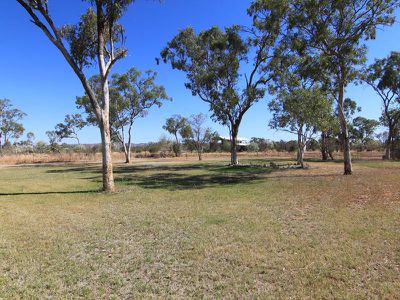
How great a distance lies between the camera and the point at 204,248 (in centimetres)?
573

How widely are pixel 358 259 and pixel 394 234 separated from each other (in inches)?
74.7

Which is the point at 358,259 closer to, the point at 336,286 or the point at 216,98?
the point at 336,286

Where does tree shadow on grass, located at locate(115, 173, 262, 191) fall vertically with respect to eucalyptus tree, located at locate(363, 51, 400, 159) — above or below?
below

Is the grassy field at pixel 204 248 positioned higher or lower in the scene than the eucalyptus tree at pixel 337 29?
lower

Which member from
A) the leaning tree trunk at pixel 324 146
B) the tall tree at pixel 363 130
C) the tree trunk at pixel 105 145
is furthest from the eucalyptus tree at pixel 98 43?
the tall tree at pixel 363 130

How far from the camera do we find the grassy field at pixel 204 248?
416 centimetres

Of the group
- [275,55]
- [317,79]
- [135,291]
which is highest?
[275,55]

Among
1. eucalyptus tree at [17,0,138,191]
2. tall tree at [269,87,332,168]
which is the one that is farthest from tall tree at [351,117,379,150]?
eucalyptus tree at [17,0,138,191]

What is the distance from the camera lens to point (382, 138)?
247 feet

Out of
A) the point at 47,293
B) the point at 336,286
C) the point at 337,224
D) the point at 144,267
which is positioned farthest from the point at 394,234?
the point at 47,293

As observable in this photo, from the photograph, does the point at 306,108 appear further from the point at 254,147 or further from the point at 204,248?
the point at 254,147

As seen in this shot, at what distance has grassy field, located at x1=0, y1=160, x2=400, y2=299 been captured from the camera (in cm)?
416

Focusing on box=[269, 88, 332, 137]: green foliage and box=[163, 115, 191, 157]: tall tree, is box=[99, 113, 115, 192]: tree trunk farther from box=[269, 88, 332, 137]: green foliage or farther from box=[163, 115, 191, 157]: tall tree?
box=[163, 115, 191, 157]: tall tree

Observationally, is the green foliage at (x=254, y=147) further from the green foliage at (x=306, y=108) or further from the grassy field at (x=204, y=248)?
the grassy field at (x=204, y=248)
